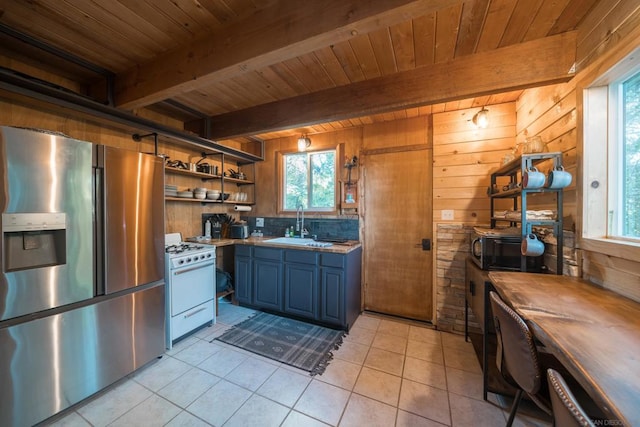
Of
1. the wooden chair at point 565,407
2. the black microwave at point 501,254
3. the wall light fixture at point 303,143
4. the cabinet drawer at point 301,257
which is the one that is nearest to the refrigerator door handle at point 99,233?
the cabinet drawer at point 301,257

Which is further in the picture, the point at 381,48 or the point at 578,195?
the point at 381,48

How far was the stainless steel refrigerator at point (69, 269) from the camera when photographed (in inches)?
51.0

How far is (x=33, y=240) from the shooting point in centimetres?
140

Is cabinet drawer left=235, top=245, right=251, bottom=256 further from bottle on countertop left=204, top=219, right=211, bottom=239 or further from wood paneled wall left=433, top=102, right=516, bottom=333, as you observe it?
wood paneled wall left=433, top=102, right=516, bottom=333

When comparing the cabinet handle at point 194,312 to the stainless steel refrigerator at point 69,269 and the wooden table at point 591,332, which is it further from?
the wooden table at point 591,332

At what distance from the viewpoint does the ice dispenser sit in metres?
1.29

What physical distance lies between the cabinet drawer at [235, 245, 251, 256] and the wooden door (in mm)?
1519

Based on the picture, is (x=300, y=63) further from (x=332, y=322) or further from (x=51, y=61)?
(x=332, y=322)

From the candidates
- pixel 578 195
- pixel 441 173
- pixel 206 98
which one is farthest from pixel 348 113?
pixel 578 195

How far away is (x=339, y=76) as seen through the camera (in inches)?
78.6

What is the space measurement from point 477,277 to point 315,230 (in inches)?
77.8

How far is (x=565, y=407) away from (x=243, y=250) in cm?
293

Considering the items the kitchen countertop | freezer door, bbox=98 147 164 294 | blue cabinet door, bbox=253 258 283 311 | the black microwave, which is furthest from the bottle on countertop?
the black microwave

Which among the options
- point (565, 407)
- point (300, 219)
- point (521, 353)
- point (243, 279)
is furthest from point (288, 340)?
point (565, 407)
